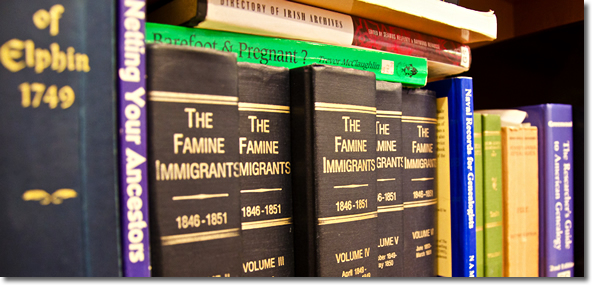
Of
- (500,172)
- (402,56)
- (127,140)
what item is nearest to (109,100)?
(127,140)

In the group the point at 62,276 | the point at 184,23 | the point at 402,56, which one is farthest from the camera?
the point at 402,56

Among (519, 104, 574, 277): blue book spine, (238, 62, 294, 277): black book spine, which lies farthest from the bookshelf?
(238, 62, 294, 277): black book spine

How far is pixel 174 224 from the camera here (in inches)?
14.9

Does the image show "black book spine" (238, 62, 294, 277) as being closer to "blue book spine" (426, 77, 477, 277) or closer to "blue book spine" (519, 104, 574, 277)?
"blue book spine" (426, 77, 477, 277)

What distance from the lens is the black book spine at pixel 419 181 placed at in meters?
0.62

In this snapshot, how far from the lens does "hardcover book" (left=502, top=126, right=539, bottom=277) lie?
2.31 ft

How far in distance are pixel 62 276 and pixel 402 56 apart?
0.54 meters

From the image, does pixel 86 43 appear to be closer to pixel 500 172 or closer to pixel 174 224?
pixel 174 224

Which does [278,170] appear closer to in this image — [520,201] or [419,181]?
[419,181]

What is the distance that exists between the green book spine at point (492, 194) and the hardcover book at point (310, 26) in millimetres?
132

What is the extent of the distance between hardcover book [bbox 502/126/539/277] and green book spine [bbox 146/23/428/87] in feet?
0.75

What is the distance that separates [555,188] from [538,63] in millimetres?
294

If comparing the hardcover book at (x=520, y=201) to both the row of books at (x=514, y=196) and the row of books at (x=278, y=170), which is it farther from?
the row of books at (x=278, y=170)

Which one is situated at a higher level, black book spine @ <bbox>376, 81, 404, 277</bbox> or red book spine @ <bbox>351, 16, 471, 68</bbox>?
red book spine @ <bbox>351, 16, 471, 68</bbox>
